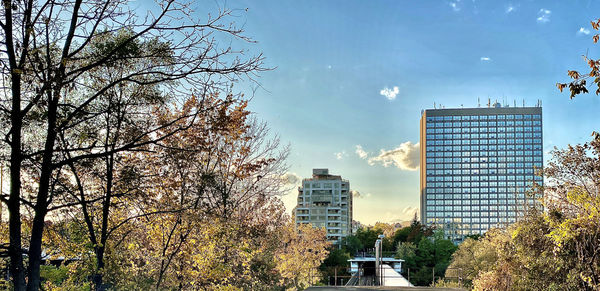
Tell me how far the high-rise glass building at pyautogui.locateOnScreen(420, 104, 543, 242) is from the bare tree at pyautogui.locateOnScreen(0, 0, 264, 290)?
428 feet

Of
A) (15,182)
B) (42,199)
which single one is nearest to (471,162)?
(42,199)

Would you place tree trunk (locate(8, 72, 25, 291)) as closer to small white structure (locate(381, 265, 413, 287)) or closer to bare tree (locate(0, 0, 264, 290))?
bare tree (locate(0, 0, 264, 290))

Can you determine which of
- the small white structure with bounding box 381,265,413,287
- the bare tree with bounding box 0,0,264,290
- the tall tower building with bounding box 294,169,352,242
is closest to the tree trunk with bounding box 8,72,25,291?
the bare tree with bounding box 0,0,264,290

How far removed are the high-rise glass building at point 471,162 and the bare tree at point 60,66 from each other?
13044cm

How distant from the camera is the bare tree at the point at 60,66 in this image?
18.8 ft

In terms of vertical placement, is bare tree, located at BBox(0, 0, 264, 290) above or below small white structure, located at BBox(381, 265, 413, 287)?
above

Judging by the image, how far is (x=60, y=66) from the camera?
588 cm

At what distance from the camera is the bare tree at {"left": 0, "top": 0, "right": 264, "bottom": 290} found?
225 inches

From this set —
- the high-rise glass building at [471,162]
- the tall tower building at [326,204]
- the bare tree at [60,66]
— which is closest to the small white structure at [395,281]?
the bare tree at [60,66]

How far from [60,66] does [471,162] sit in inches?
5412

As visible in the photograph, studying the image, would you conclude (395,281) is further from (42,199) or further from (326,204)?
(326,204)

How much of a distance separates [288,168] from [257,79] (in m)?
8.27

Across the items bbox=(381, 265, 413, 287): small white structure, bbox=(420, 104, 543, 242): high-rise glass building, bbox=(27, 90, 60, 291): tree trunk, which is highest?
bbox=(420, 104, 543, 242): high-rise glass building

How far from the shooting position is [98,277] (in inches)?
367
